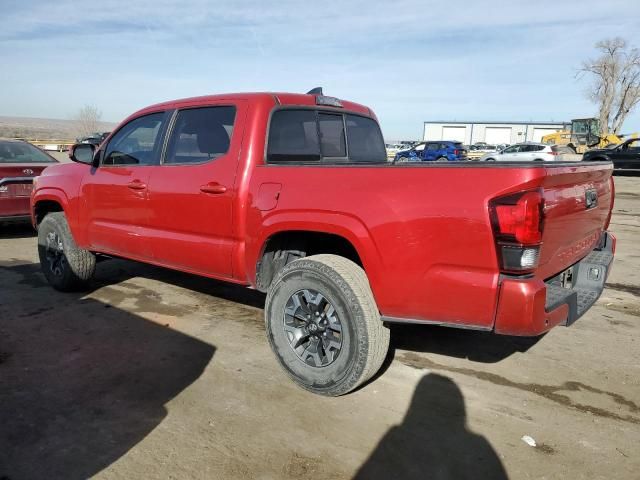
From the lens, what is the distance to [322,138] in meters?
4.15

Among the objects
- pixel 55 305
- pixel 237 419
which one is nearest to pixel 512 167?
pixel 237 419

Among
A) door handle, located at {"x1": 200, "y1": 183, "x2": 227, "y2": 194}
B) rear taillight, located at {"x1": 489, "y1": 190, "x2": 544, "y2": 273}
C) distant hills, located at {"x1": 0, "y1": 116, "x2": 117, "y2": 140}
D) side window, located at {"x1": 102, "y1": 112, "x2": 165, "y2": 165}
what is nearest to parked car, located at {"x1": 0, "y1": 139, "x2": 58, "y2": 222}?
side window, located at {"x1": 102, "y1": 112, "x2": 165, "y2": 165}

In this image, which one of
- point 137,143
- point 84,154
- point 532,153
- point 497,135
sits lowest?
point 532,153

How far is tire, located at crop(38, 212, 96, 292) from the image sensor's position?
203 inches

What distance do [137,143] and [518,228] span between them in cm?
347

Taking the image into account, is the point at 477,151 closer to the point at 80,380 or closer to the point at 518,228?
the point at 518,228

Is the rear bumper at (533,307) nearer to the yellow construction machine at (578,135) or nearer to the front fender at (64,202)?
the front fender at (64,202)

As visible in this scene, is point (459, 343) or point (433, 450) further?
point (459, 343)

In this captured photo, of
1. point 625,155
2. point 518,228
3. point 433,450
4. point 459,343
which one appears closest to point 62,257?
point 459,343

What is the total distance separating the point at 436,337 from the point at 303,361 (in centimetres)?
149

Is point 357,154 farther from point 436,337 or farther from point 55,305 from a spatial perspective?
point 55,305

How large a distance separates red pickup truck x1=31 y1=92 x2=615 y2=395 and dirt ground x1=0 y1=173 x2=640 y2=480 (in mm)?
408

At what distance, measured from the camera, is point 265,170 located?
345 centimetres

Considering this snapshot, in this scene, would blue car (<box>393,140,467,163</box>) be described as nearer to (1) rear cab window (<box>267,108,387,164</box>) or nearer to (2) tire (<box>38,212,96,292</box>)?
(1) rear cab window (<box>267,108,387,164</box>)
